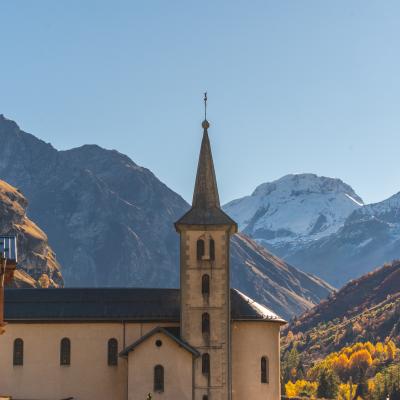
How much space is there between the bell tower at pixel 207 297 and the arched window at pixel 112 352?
633 centimetres

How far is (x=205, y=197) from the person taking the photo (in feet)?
311

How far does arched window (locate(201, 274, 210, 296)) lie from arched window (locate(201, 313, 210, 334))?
1823 millimetres

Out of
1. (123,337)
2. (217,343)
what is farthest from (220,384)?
(123,337)

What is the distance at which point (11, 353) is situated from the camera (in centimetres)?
9362

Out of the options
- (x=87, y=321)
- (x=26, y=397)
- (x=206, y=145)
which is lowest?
(x=26, y=397)

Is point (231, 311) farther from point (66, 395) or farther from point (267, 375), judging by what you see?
point (66, 395)

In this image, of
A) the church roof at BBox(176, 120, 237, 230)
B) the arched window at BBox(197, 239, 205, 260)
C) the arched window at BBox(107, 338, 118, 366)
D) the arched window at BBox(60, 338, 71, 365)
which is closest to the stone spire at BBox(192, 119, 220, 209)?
the church roof at BBox(176, 120, 237, 230)

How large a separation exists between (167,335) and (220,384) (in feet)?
19.4

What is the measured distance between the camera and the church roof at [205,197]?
9288 cm

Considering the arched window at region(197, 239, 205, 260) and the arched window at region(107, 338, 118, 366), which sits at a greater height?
the arched window at region(197, 239, 205, 260)

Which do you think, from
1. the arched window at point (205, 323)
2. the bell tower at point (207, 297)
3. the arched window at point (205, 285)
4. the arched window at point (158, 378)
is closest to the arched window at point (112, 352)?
the arched window at point (158, 378)

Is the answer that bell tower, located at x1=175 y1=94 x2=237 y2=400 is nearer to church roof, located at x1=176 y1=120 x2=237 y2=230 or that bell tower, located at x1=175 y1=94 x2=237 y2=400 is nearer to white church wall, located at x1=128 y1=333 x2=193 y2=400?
church roof, located at x1=176 y1=120 x2=237 y2=230

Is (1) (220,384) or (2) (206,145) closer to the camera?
(1) (220,384)

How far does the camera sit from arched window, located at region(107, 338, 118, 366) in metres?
93.6
